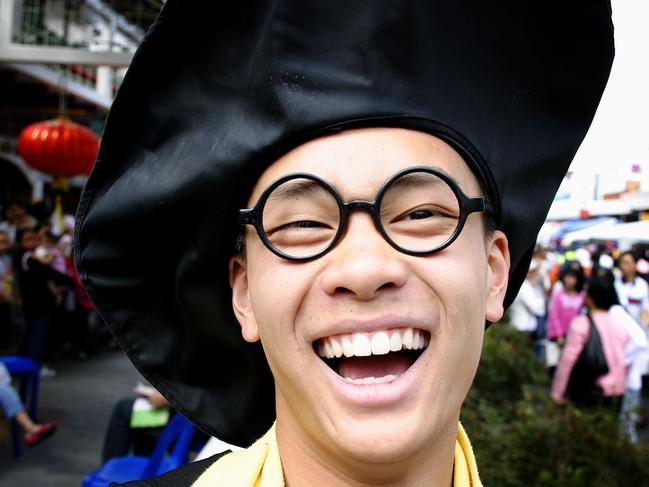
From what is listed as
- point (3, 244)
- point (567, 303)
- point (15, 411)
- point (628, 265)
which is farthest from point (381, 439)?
point (628, 265)

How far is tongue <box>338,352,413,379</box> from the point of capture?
1.21 meters

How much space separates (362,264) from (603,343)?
3995 mm

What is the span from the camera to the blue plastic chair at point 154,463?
9.39 feet

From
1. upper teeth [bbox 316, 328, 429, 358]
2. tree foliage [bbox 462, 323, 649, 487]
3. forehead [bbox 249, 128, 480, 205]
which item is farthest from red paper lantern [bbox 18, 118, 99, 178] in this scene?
upper teeth [bbox 316, 328, 429, 358]

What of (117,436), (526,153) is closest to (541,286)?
(117,436)

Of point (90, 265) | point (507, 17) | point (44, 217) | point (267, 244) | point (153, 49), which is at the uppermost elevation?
point (507, 17)

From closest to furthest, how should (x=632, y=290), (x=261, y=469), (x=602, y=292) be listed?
(x=261, y=469)
(x=602, y=292)
(x=632, y=290)

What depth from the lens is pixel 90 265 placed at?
1.47m

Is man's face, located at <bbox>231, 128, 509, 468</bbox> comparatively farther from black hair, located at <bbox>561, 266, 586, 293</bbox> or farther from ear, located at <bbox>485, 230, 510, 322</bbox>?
black hair, located at <bbox>561, 266, 586, 293</bbox>

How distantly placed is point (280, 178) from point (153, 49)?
38cm

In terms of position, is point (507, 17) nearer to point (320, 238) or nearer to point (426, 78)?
point (426, 78)

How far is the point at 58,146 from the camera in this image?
7191 mm

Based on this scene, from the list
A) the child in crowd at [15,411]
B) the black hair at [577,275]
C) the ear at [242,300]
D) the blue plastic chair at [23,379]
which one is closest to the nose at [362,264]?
the ear at [242,300]

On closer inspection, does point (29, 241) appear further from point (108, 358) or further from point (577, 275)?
point (577, 275)
